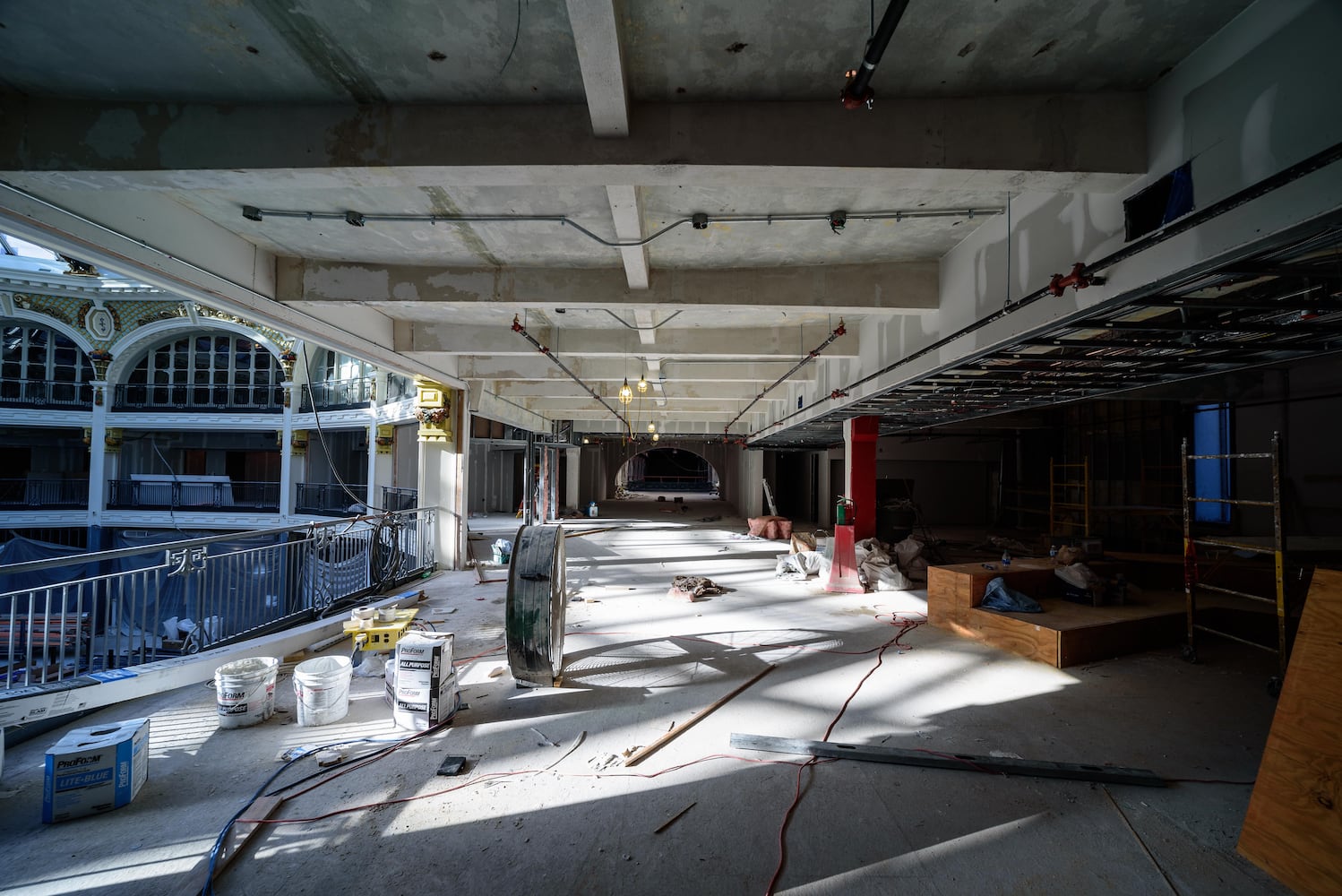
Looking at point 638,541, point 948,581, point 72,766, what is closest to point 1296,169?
point 948,581

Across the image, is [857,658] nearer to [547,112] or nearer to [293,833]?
[293,833]

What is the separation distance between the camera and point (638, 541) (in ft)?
46.9

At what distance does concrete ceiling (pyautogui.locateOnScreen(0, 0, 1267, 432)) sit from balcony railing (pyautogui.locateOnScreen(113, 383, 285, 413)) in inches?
768

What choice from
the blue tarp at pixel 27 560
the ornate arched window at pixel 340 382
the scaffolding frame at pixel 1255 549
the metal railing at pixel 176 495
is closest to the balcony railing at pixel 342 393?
the ornate arched window at pixel 340 382

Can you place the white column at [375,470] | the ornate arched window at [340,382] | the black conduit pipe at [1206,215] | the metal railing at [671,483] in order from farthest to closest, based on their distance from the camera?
1. the metal railing at [671,483]
2. the ornate arched window at [340,382]
3. the white column at [375,470]
4. the black conduit pipe at [1206,215]

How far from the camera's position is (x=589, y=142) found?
292 centimetres

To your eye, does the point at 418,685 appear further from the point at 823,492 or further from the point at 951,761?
the point at 823,492

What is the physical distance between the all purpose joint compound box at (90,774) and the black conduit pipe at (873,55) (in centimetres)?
490

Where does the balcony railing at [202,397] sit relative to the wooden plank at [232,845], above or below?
above

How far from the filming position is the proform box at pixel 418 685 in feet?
12.3

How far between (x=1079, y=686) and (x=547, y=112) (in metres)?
6.00

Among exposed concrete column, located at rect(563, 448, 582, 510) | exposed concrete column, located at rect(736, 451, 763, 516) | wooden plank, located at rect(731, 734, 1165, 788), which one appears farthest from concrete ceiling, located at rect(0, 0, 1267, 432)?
exposed concrete column, located at rect(563, 448, 582, 510)

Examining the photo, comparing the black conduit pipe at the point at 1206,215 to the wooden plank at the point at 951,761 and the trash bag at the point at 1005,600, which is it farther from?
the trash bag at the point at 1005,600

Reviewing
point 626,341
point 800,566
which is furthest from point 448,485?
point 800,566
